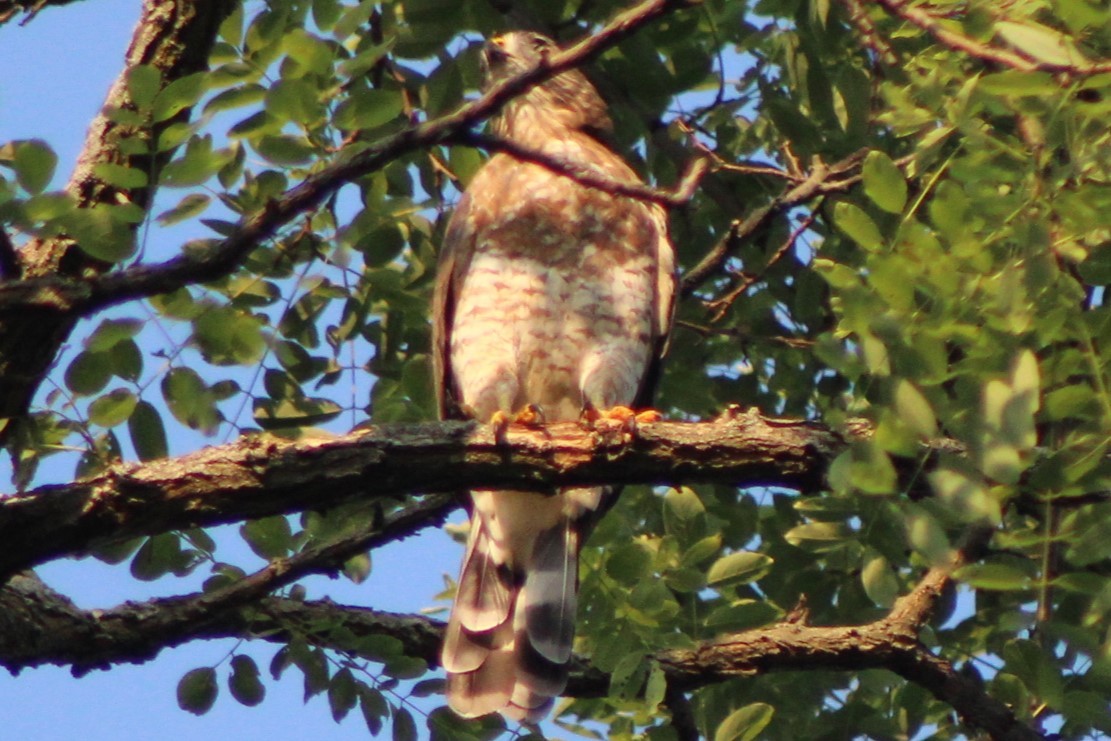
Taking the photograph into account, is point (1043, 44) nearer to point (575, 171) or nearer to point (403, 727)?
point (575, 171)

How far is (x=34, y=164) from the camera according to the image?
2436mm

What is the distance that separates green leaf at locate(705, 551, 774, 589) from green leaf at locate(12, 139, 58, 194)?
1.76 meters

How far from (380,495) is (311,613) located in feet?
1.87

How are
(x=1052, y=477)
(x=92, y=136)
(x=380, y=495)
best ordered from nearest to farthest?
(x=1052, y=477), (x=380, y=495), (x=92, y=136)

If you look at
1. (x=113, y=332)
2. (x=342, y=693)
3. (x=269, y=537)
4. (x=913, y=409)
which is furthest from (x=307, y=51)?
(x=342, y=693)

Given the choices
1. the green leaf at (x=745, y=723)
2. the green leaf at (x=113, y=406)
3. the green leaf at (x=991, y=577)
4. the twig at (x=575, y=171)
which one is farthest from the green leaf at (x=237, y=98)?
the green leaf at (x=745, y=723)

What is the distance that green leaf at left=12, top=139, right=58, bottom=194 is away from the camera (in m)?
2.43

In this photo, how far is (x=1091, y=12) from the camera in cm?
222

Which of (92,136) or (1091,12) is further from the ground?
(92,136)

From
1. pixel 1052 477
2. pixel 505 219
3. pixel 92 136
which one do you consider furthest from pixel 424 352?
pixel 1052 477

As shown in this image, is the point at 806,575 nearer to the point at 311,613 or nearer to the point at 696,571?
the point at 696,571

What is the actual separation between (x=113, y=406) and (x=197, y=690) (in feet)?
2.25

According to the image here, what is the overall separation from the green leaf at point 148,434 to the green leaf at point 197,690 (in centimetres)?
51

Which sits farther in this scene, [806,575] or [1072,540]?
[806,575]
